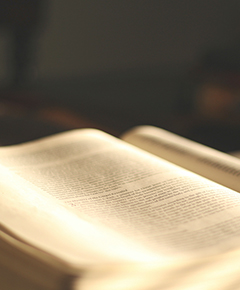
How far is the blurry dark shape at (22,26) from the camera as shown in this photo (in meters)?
1.59

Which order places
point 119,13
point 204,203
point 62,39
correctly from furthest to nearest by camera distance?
point 119,13 < point 62,39 < point 204,203

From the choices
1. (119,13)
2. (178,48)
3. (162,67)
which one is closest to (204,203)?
(119,13)

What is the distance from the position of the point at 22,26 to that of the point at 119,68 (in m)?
1.68

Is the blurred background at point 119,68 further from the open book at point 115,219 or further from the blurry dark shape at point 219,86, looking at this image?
the open book at point 115,219

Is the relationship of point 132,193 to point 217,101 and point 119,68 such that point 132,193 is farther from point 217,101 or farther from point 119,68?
point 119,68

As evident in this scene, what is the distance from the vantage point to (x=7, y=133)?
829 mm

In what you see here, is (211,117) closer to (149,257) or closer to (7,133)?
(7,133)

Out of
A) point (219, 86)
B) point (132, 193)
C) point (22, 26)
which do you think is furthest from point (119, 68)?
point (132, 193)

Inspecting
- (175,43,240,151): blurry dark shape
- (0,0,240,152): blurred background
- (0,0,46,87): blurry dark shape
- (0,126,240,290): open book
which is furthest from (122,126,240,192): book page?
(0,0,46,87): blurry dark shape

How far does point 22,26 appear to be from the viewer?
1704 millimetres

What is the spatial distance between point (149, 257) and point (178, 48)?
3627 mm

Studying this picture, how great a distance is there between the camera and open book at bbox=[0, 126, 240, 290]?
11.9 inches

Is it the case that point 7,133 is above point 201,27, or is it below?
below

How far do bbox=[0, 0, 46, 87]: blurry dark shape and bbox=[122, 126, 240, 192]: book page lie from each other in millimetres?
1110
